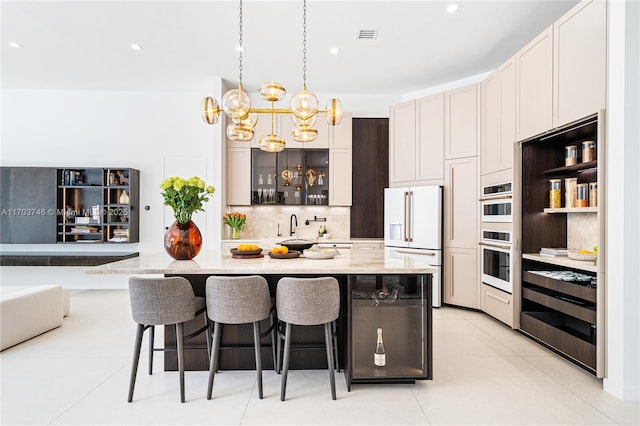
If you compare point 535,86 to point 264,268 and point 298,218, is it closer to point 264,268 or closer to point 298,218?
point 264,268

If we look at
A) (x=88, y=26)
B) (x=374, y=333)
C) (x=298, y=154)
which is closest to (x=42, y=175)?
(x=88, y=26)

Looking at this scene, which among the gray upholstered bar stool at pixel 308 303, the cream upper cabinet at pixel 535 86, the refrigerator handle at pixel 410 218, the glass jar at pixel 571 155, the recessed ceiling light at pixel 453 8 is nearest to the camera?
the gray upholstered bar stool at pixel 308 303

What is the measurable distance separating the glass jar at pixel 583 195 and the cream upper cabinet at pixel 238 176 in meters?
4.21

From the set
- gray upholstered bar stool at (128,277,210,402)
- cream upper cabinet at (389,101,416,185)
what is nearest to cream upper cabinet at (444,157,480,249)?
cream upper cabinet at (389,101,416,185)

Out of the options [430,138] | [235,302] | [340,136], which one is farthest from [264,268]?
[340,136]

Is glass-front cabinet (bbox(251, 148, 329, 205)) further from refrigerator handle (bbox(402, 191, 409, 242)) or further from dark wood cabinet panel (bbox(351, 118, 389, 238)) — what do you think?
refrigerator handle (bbox(402, 191, 409, 242))

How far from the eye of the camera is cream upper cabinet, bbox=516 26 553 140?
321 centimetres

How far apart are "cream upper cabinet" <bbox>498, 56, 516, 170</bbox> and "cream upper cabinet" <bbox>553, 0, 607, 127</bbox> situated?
0.68 meters

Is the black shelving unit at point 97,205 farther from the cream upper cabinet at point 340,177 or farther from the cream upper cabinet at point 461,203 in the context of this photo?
the cream upper cabinet at point 461,203

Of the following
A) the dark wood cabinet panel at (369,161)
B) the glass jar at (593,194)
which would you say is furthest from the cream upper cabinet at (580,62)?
the dark wood cabinet panel at (369,161)

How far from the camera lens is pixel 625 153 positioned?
8.01ft

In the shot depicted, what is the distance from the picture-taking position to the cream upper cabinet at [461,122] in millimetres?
4664

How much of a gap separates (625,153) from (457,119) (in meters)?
2.53

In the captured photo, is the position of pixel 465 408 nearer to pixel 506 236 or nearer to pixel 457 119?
pixel 506 236
